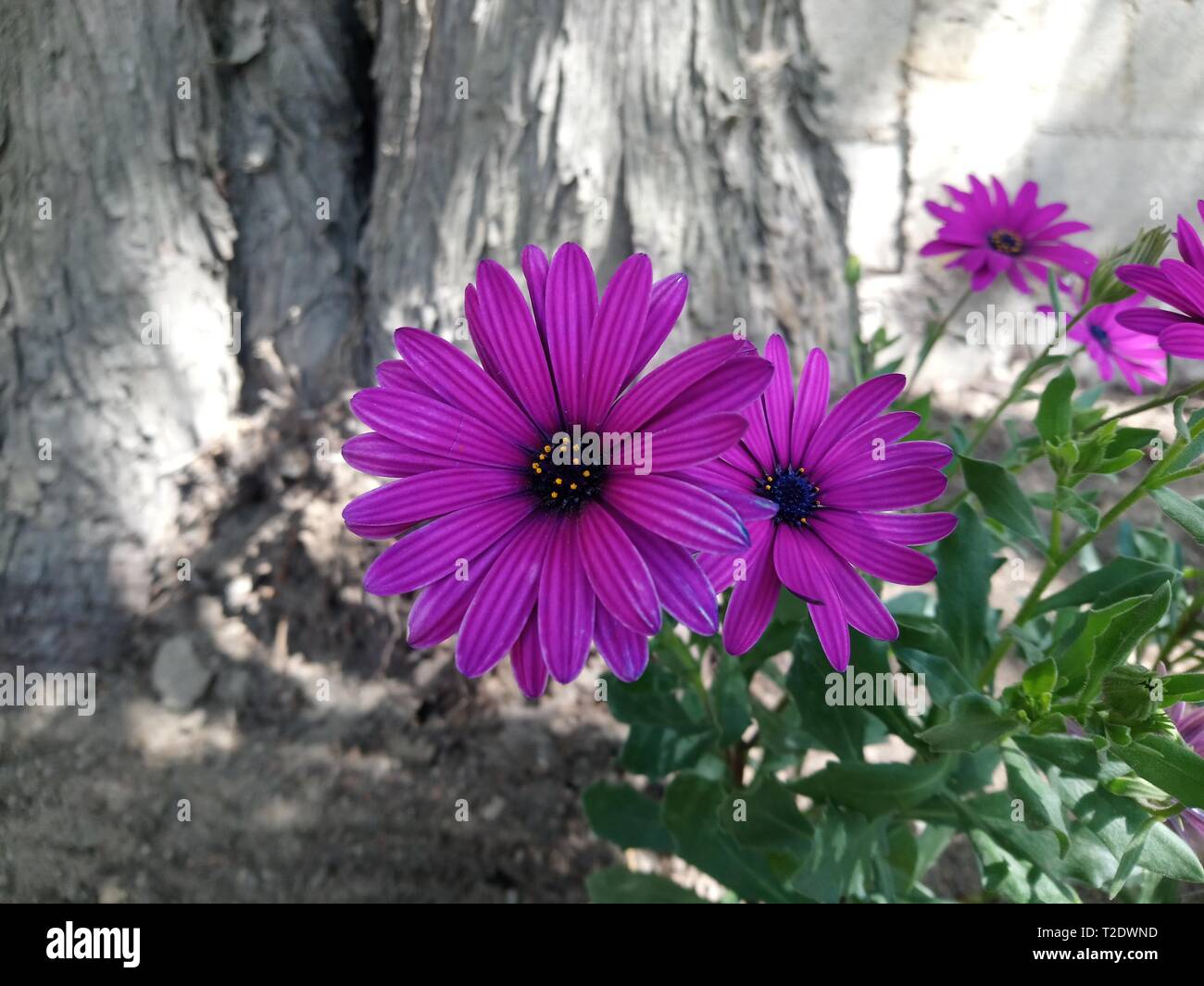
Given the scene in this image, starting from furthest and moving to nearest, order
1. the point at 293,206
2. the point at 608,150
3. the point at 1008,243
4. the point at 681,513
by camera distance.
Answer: the point at 293,206
the point at 608,150
the point at 1008,243
the point at 681,513

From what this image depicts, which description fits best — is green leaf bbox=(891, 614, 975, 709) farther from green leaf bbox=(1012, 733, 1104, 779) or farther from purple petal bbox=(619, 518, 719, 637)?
purple petal bbox=(619, 518, 719, 637)

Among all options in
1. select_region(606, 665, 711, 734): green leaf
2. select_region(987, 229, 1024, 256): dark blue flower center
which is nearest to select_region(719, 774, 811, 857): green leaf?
select_region(606, 665, 711, 734): green leaf

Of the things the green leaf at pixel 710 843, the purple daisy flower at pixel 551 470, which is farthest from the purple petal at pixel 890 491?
the green leaf at pixel 710 843

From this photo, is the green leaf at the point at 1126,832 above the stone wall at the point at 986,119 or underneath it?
underneath

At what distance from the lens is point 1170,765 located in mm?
806

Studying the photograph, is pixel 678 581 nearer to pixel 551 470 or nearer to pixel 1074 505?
pixel 551 470

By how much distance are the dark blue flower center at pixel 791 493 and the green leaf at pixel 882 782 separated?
0.37 m

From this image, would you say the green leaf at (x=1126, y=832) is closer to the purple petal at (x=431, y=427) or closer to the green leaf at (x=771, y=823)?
the green leaf at (x=771, y=823)

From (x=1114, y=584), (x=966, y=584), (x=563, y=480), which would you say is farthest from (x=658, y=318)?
(x=1114, y=584)

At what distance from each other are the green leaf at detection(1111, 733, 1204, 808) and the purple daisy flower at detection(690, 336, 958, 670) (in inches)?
10.4

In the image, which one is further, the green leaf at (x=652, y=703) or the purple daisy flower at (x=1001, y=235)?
the purple daisy flower at (x=1001, y=235)

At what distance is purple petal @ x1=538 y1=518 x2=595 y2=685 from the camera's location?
69cm

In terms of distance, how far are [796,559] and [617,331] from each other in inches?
11.2

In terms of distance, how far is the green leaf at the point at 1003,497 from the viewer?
1.00 metres
